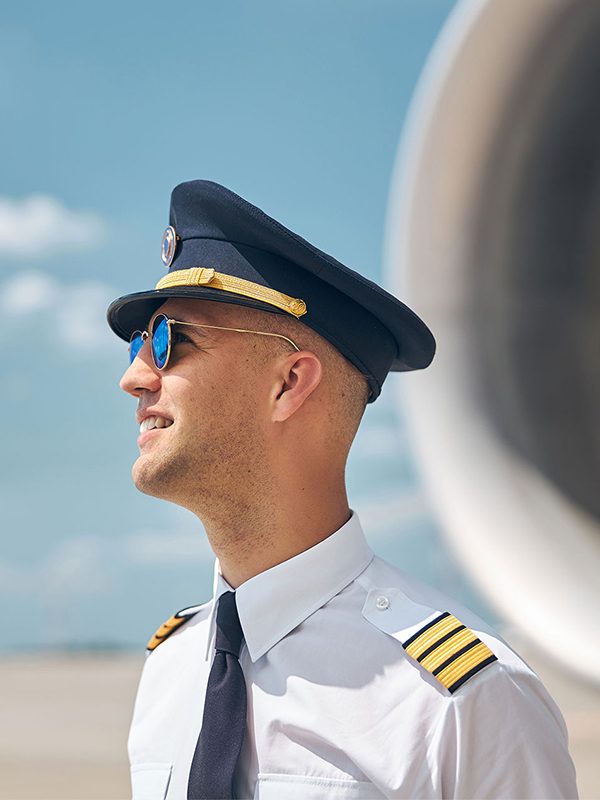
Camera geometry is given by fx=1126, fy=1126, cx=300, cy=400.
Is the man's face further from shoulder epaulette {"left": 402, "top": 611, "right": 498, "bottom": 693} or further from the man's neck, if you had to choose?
shoulder epaulette {"left": 402, "top": 611, "right": 498, "bottom": 693}

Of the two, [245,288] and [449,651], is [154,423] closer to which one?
[245,288]

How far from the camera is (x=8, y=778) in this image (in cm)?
353

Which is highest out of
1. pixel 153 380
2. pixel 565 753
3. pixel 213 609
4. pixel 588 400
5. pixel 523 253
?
pixel 523 253

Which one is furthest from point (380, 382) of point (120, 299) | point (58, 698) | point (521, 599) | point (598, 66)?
point (58, 698)

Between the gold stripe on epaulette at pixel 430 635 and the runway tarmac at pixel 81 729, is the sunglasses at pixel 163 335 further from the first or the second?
the runway tarmac at pixel 81 729

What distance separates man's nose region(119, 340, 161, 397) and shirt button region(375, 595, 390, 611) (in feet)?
1.05

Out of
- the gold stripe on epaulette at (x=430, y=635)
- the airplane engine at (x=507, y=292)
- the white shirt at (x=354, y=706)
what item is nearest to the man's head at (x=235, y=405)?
the white shirt at (x=354, y=706)

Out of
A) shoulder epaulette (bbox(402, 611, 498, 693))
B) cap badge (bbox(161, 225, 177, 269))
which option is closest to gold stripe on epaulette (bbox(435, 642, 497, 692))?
shoulder epaulette (bbox(402, 611, 498, 693))

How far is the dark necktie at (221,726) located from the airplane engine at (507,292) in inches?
42.5

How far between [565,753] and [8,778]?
9.38 ft

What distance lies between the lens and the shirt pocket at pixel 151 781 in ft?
3.79

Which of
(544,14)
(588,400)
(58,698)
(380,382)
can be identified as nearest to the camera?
(380,382)

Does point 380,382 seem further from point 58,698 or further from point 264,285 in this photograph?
point 58,698

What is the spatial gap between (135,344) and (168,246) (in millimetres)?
142
